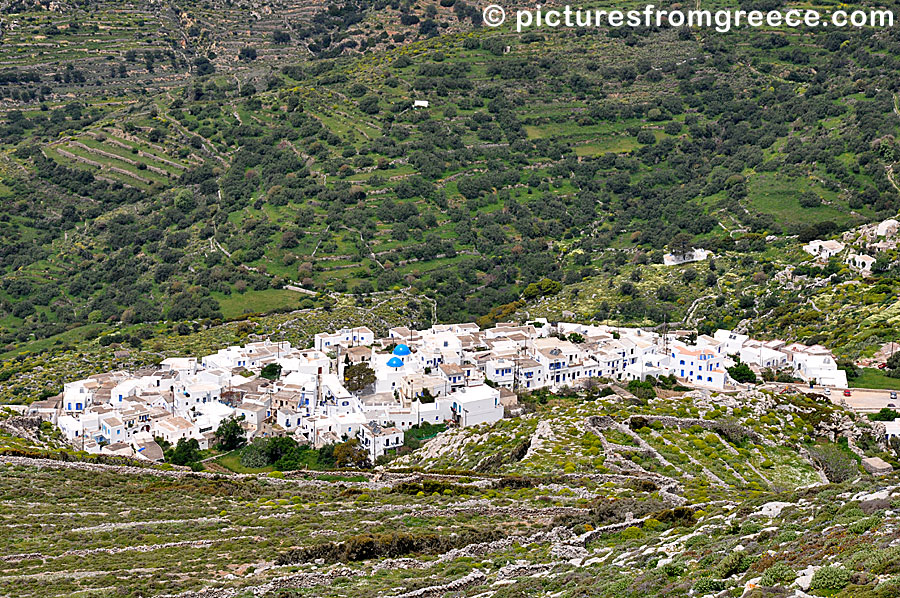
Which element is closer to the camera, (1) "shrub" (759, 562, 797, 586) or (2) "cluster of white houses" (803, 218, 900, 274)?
(1) "shrub" (759, 562, 797, 586)

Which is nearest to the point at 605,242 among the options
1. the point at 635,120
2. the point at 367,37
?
the point at 635,120

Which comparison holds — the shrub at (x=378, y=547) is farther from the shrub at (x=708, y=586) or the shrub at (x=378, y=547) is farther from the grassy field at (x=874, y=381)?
the grassy field at (x=874, y=381)

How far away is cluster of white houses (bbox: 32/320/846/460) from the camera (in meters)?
47.0

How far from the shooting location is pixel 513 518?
28.5 m

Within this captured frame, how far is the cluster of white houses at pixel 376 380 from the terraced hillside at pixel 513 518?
466 centimetres

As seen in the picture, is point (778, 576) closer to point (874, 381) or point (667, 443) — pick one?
point (667, 443)

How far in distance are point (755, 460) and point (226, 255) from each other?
6005 cm

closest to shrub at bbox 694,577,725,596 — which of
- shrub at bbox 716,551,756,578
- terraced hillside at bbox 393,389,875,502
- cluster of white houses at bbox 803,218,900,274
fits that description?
shrub at bbox 716,551,756,578

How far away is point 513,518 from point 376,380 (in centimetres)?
2396

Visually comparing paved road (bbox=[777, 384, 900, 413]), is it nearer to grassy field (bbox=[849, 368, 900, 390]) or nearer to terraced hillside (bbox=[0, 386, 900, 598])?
grassy field (bbox=[849, 368, 900, 390])

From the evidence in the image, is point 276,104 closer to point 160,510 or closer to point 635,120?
point 635,120

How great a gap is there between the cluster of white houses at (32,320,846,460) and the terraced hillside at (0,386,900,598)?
466 centimetres

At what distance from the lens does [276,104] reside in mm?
110188

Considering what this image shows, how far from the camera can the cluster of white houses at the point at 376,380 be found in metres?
47.0
